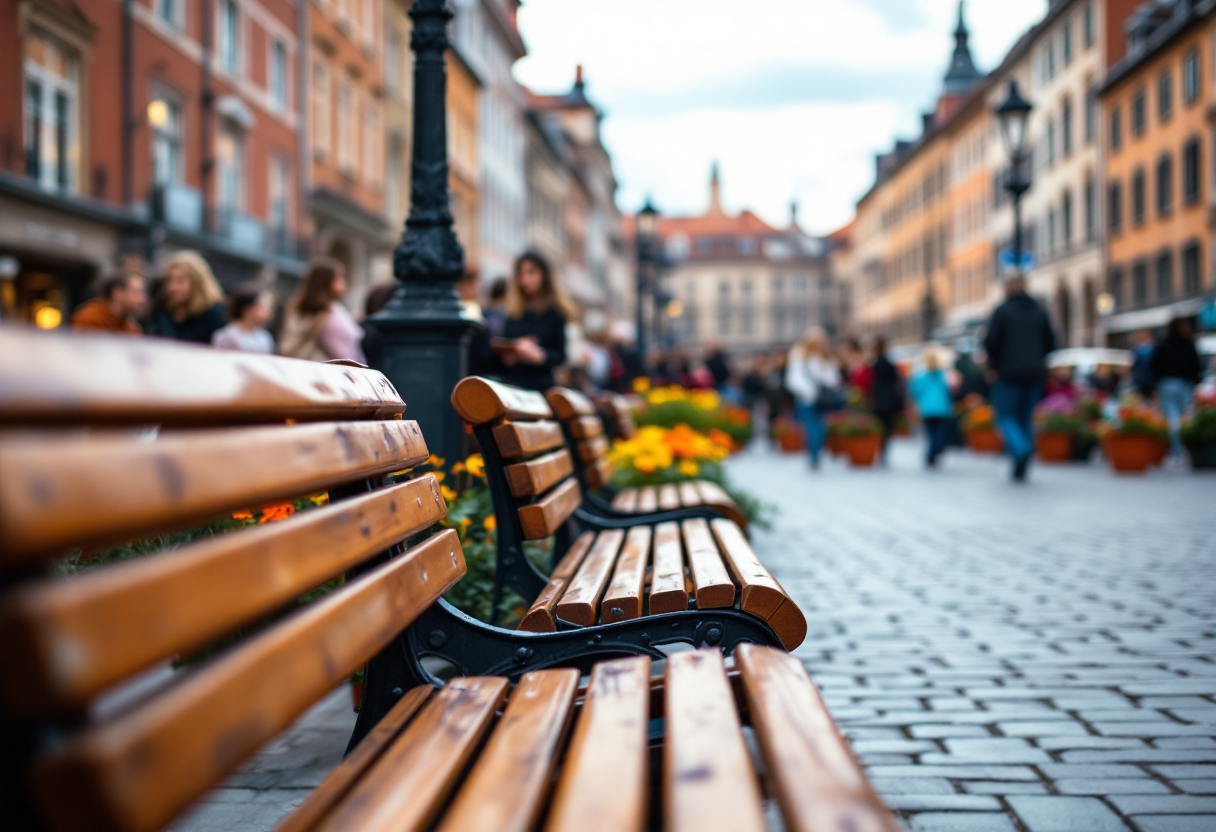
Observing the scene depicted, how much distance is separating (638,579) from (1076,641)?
252 centimetres

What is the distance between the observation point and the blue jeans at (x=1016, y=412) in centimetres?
1432

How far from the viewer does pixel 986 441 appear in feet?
71.4

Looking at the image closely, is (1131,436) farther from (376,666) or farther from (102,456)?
(102,456)

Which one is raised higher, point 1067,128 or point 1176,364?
point 1067,128

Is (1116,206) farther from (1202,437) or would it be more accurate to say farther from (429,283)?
(429,283)

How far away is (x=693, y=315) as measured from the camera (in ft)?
414

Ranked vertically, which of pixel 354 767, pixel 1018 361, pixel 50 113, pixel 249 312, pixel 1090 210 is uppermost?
pixel 1090 210

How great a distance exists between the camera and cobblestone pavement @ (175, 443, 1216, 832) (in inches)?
125

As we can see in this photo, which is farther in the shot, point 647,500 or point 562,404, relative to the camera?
point 647,500

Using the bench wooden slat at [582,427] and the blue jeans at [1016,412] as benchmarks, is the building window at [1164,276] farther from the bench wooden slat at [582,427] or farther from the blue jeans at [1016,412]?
the bench wooden slat at [582,427]

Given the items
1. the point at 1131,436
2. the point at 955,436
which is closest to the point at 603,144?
the point at 955,436

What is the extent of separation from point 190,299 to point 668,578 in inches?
254

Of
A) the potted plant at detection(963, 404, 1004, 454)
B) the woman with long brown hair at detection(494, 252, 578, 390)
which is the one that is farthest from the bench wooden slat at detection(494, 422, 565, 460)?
the potted plant at detection(963, 404, 1004, 454)

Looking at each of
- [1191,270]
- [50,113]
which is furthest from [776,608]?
[1191,270]
